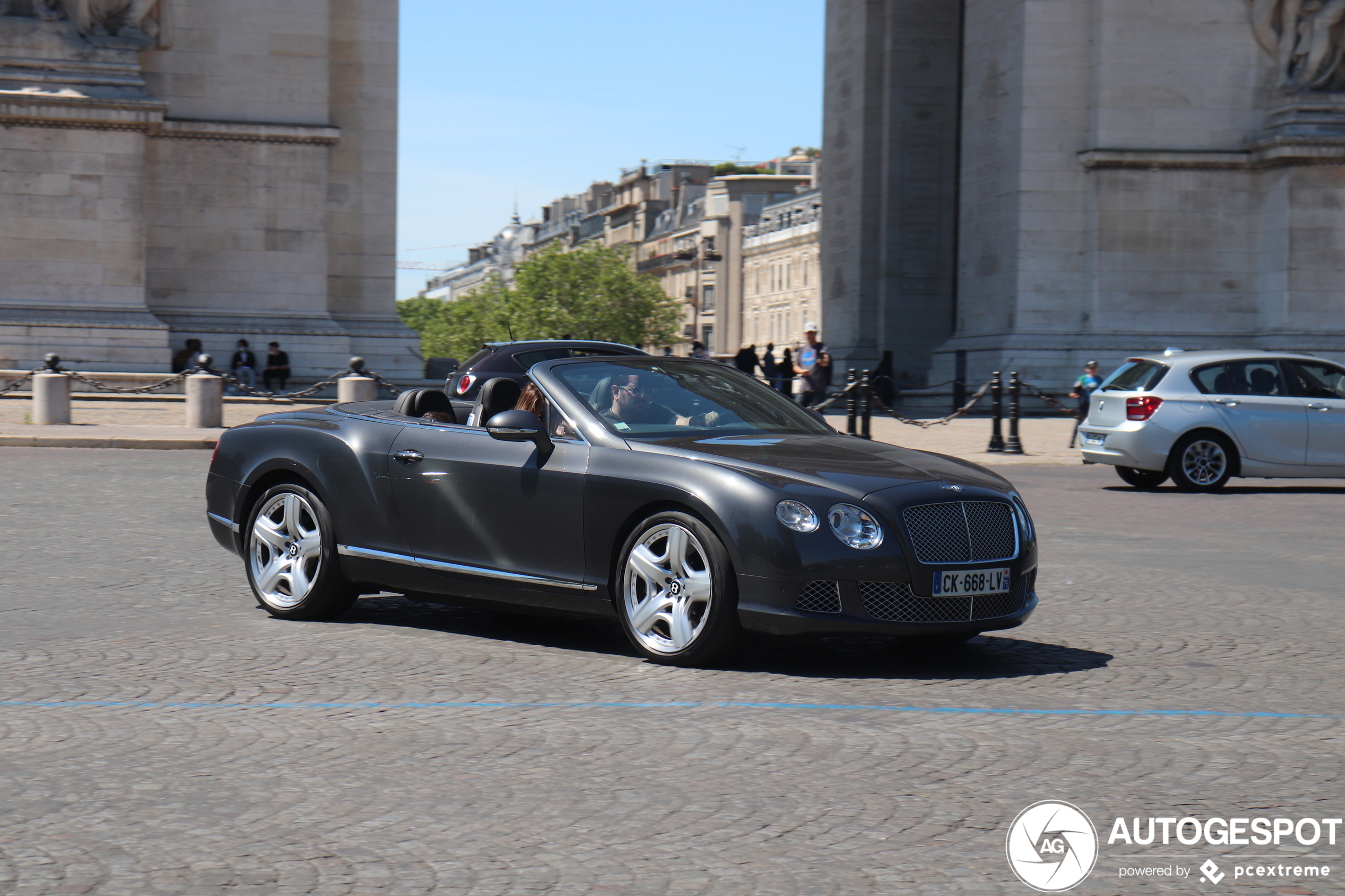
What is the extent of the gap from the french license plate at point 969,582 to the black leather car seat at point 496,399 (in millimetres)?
2149

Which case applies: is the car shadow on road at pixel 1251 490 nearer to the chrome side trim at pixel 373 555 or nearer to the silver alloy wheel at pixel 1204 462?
the silver alloy wheel at pixel 1204 462

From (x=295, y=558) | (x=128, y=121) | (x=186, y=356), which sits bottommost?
(x=295, y=558)

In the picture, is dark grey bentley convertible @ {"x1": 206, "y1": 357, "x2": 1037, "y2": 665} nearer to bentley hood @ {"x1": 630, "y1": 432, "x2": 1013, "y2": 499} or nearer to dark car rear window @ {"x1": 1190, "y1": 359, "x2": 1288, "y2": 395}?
bentley hood @ {"x1": 630, "y1": 432, "x2": 1013, "y2": 499}

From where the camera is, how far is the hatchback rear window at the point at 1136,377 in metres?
17.7

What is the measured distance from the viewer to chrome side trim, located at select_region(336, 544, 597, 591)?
23.3 ft

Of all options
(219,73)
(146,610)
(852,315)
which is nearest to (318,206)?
(219,73)

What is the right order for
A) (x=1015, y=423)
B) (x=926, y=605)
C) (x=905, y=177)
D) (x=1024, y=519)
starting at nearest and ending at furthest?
1. (x=926, y=605)
2. (x=1024, y=519)
3. (x=1015, y=423)
4. (x=905, y=177)

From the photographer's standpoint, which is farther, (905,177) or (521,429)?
(905,177)

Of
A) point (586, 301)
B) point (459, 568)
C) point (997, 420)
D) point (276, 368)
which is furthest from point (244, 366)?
point (586, 301)

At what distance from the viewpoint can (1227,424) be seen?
1741 centimetres

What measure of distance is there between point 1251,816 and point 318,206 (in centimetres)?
2773

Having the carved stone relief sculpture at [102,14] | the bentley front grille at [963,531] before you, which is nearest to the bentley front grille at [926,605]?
the bentley front grille at [963,531]

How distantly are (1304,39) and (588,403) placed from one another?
91.8ft

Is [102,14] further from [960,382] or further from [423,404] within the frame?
[423,404]
